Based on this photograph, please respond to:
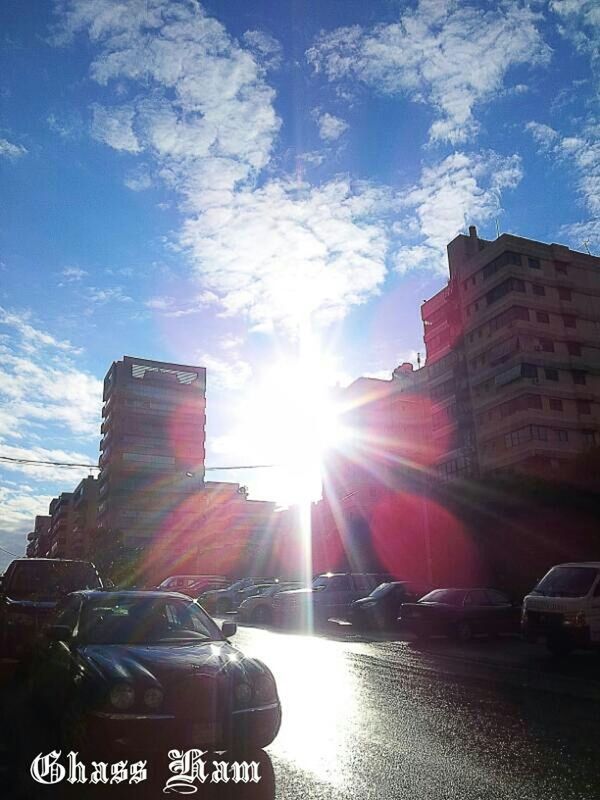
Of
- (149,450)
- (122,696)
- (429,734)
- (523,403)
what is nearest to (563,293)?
(523,403)

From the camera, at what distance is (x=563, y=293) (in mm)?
55656

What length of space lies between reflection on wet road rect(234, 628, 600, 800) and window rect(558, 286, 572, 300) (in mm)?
51174

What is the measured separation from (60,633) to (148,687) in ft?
5.81

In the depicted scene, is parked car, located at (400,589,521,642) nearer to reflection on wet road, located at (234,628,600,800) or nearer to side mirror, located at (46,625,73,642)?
reflection on wet road, located at (234,628,600,800)

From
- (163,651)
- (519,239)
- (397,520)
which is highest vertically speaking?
(519,239)

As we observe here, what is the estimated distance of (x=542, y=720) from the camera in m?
6.81

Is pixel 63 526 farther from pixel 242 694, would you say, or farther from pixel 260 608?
pixel 242 694

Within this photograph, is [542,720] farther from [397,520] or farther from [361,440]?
[361,440]

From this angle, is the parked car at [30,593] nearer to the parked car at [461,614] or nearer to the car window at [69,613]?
the car window at [69,613]

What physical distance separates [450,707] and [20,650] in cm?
721

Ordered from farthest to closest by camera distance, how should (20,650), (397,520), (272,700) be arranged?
(397,520)
(20,650)
(272,700)

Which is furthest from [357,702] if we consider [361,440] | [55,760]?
[361,440]

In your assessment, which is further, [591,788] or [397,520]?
[397,520]

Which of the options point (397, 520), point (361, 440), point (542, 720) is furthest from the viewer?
point (361, 440)
